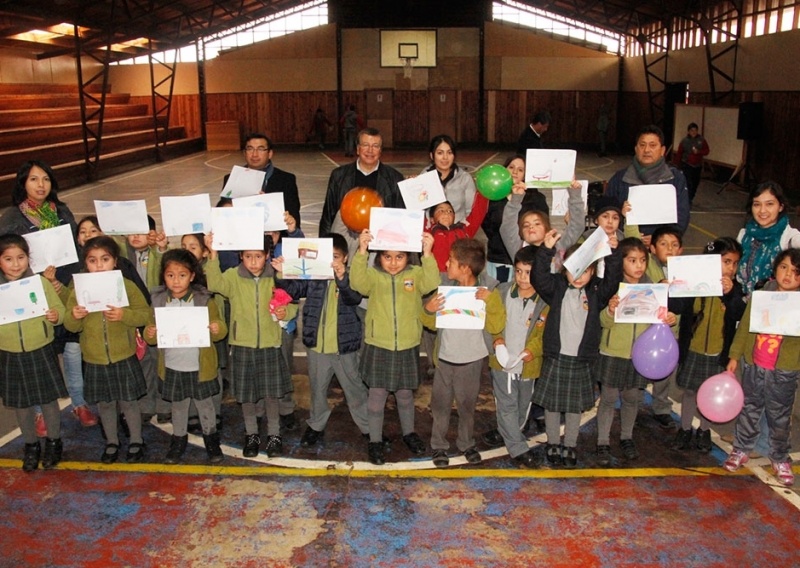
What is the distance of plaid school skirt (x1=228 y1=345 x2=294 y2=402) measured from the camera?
513 cm

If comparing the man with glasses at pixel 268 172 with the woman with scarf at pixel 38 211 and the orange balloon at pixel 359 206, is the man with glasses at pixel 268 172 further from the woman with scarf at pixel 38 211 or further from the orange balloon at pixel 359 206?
the woman with scarf at pixel 38 211

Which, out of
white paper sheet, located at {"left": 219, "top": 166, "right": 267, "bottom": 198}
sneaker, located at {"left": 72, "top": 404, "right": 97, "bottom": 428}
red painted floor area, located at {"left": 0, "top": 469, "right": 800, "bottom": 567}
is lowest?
red painted floor area, located at {"left": 0, "top": 469, "right": 800, "bottom": 567}

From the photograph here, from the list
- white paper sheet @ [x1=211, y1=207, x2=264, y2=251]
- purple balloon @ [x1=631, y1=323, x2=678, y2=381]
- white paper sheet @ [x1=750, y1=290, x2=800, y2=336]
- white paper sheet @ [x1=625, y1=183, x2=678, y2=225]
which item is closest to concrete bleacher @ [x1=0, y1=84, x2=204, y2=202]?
white paper sheet @ [x1=211, y1=207, x2=264, y2=251]

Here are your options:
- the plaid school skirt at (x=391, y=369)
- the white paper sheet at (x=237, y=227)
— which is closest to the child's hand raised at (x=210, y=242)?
the white paper sheet at (x=237, y=227)

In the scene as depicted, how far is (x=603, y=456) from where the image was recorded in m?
5.12

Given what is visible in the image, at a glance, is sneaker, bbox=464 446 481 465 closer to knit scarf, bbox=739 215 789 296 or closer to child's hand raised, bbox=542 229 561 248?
child's hand raised, bbox=542 229 561 248

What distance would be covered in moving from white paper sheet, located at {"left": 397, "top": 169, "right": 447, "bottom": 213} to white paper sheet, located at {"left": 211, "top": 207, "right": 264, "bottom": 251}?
123 centimetres

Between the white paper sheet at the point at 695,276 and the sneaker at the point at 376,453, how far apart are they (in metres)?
2.29

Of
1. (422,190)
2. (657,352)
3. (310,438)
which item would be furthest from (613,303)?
(310,438)

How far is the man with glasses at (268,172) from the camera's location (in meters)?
6.18

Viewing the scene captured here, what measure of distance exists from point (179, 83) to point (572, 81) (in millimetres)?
17809

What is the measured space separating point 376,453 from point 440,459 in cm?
46

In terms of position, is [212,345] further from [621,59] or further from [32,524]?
[621,59]

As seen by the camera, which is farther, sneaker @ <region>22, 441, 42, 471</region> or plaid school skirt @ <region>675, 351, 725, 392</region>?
plaid school skirt @ <region>675, 351, 725, 392</region>
